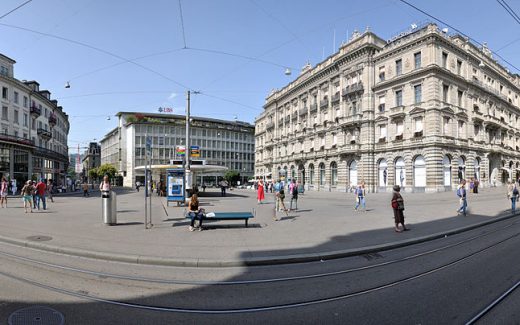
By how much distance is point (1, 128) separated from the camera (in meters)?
39.5

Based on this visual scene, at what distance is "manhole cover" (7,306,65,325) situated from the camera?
3.95 meters

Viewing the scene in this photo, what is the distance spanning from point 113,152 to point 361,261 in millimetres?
112387

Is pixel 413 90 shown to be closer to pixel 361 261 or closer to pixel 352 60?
pixel 352 60

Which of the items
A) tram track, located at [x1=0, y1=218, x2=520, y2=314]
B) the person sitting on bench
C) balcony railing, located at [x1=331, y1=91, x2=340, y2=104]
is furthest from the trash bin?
balcony railing, located at [x1=331, y1=91, x2=340, y2=104]

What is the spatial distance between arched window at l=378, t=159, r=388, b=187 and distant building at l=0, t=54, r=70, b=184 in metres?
49.3

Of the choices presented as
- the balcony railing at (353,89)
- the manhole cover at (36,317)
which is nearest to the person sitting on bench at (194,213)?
the manhole cover at (36,317)

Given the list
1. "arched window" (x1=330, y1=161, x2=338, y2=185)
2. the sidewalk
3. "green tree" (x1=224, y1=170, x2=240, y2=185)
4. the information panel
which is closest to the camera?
the sidewalk

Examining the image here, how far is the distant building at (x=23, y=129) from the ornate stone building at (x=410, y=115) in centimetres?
4434

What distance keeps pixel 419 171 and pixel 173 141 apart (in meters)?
70.1

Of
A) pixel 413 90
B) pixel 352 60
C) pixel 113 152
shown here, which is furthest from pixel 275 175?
pixel 113 152

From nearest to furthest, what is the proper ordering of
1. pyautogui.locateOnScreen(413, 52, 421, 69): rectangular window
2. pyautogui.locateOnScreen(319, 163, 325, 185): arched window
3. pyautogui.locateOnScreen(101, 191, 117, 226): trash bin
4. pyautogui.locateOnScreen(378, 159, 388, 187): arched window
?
pyautogui.locateOnScreen(101, 191, 117, 226): trash bin → pyautogui.locateOnScreen(413, 52, 421, 69): rectangular window → pyautogui.locateOnScreen(378, 159, 388, 187): arched window → pyautogui.locateOnScreen(319, 163, 325, 185): arched window

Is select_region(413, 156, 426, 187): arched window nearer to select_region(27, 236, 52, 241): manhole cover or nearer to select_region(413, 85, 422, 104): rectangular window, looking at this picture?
select_region(413, 85, 422, 104): rectangular window

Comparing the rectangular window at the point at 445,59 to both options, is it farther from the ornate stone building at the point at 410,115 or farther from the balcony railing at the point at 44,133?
the balcony railing at the point at 44,133

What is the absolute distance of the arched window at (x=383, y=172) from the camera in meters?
40.7
